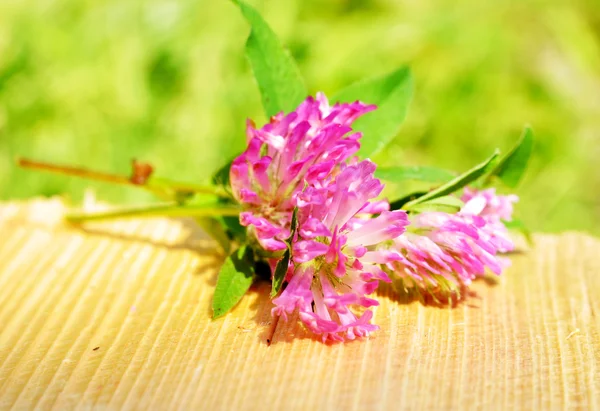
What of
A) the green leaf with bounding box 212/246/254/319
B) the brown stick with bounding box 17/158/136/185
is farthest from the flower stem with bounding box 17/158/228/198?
the green leaf with bounding box 212/246/254/319

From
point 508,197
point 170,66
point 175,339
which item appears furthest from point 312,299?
point 170,66

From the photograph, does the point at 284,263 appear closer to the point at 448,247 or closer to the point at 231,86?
the point at 448,247

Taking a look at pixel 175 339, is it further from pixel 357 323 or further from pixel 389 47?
pixel 389 47

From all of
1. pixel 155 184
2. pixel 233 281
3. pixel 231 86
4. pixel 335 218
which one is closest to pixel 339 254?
pixel 335 218

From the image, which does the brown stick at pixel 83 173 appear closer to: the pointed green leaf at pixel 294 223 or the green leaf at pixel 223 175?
the green leaf at pixel 223 175

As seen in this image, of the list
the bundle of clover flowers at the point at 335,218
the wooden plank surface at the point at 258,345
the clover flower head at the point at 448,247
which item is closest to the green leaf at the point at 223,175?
the bundle of clover flowers at the point at 335,218
